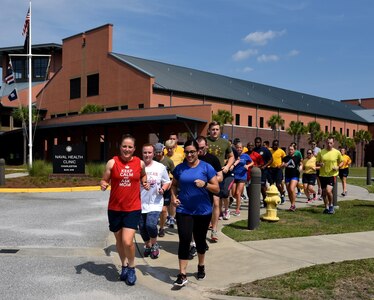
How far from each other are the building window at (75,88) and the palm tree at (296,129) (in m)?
29.8

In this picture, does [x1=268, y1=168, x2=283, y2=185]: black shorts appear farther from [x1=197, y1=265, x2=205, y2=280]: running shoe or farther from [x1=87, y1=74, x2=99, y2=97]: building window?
[x1=87, y1=74, x2=99, y2=97]: building window

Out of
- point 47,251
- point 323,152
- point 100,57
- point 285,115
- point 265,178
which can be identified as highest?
point 100,57

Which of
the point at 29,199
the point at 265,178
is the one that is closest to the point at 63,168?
the point at 29,199

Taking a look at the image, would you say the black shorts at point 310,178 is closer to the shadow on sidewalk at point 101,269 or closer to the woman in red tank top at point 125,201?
the shadow on sidewalk at point 101,269

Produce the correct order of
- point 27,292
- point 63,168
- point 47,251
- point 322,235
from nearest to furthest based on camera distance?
point 27,292, point 47,251, point 322,235, point 63,168

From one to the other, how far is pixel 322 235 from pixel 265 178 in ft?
12.4

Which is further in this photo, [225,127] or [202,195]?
[225,127]

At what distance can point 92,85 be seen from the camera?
52969mm

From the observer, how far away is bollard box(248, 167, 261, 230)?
849 cm

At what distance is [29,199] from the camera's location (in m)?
13.9

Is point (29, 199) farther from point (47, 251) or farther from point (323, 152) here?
point (323, 152)

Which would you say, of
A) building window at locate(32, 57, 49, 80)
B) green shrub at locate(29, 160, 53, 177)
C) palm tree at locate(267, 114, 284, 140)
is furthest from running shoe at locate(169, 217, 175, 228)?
building window at locate(32, 57, 49, 80)

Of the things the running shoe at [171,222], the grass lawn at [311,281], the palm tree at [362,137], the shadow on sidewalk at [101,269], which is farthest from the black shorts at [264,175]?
the palm tree at [362,137]

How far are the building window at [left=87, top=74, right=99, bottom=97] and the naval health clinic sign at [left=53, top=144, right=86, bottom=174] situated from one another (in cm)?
3361
